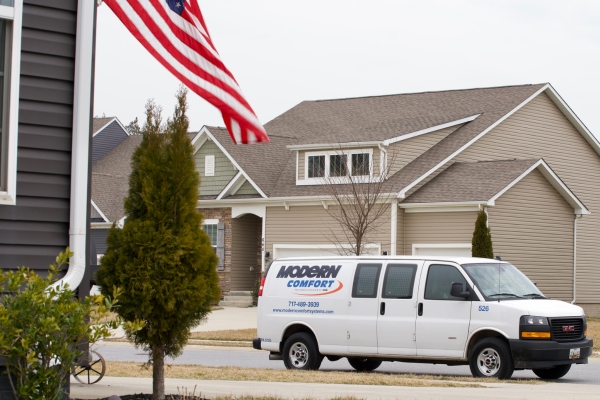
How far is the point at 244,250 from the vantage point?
38375mm

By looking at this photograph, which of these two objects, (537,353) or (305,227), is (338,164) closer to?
(305,227)

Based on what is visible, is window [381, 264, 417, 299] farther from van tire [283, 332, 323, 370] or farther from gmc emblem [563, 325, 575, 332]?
gmc emblem [563, 325, 575, 332]

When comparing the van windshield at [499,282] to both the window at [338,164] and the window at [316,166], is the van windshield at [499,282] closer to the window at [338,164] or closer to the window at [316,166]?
the window at [338,164]

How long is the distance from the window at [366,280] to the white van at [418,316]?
0.02m

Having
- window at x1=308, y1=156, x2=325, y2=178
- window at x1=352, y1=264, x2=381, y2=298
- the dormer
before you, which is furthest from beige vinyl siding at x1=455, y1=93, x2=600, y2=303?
window at x1=352, y1=264, x2=381, y2=298

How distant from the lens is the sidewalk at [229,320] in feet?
96.9

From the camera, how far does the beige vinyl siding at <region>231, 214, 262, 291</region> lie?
3788 centimetres

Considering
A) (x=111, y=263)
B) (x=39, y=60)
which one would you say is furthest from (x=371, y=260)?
(x=39, y=60)

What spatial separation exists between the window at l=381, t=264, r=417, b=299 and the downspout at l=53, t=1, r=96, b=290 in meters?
8.01

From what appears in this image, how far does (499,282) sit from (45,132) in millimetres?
9227

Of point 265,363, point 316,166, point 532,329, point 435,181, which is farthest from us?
point 316,166

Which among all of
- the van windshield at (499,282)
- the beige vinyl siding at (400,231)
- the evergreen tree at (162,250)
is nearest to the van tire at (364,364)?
the van windshield at (499,282)

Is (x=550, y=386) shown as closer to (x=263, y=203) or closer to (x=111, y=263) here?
(x=111, y=263)

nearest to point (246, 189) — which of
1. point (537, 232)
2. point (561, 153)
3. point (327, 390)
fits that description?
point (537, 232)
